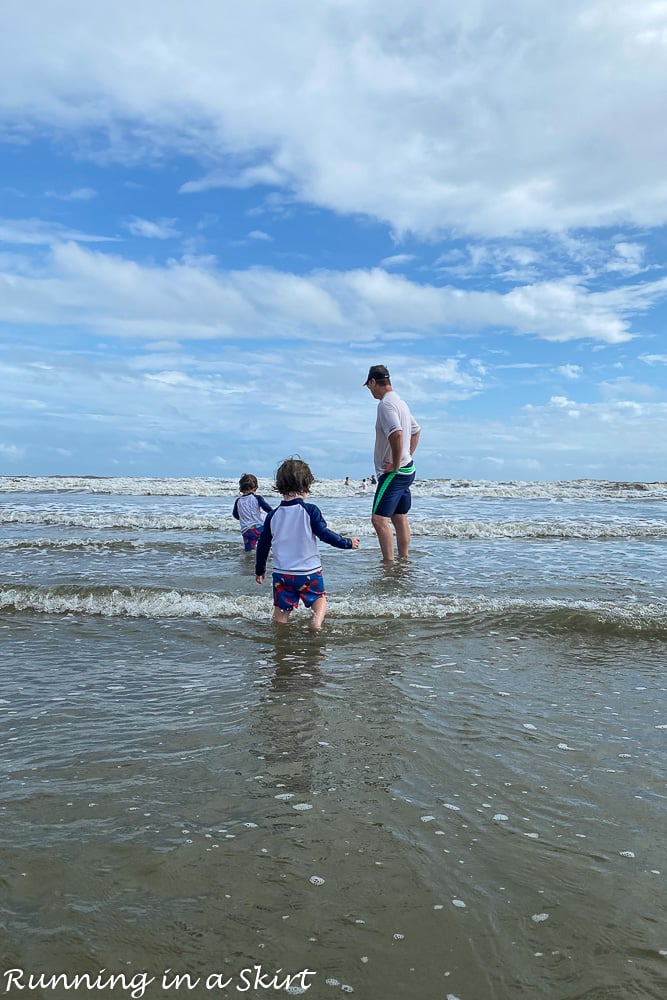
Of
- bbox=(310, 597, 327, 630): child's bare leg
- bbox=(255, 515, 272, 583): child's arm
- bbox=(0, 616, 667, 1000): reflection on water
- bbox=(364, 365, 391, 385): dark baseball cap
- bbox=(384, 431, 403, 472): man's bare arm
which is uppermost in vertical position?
bbox=(364, 365, 391, 385): dark baseball cap

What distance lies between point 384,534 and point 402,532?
62cm

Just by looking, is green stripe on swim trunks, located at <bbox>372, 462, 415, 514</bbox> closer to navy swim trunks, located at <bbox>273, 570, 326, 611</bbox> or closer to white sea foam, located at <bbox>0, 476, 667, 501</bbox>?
navy swim trunks, located at <bbox>273, 570, 326, 611</bbox>

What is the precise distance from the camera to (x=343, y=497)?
83.4 ft

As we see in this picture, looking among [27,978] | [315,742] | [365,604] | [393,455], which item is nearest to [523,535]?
[393,455]

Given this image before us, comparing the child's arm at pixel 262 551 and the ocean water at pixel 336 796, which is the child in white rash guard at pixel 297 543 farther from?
the ocean water at pixel 336 796

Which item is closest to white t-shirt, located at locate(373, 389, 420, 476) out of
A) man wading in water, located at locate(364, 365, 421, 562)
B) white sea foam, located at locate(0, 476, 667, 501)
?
man wading in water, located at locate(364, 365, 421, 562)

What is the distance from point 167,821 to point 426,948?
1186 millimetres

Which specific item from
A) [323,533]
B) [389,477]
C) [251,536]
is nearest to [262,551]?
[323,533]

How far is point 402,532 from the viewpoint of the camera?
31.7 feet

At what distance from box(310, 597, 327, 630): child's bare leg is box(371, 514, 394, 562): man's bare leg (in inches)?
123

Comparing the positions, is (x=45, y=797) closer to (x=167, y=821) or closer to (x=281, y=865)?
(x=167, y=821)

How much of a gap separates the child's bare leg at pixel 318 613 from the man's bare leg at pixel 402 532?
12.4 ft

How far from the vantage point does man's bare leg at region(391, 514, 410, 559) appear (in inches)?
379

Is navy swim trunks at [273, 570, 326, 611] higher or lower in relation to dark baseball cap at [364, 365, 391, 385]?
lower
